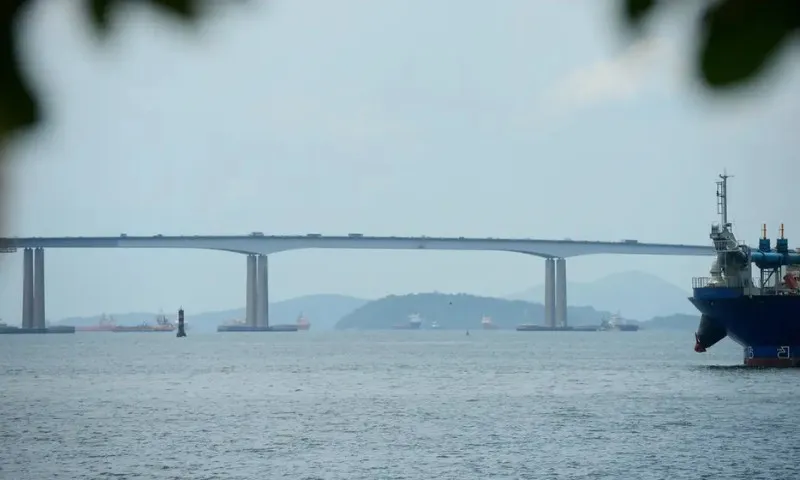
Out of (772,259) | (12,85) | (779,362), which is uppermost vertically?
(772,259)

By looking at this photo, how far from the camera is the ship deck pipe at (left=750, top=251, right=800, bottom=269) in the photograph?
72.1 m

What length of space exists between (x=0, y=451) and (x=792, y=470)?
895 inches

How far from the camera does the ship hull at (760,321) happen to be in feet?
222

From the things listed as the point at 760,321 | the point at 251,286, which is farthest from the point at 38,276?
the point at 760,321

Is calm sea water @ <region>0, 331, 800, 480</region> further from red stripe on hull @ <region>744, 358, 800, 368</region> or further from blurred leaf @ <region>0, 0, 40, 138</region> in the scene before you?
blurred leaf @ <region>0, 0, 40, 138</region>

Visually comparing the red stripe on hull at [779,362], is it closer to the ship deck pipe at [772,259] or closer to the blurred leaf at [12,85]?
the ship deck pipe at [772,259]

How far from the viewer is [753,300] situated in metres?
68.2

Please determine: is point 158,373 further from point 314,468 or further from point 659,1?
point 659,1

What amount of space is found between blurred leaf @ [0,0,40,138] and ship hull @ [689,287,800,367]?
68.7 metres

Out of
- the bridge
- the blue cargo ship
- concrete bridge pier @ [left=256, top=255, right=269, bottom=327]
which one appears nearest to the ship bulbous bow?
the blue cargo ship

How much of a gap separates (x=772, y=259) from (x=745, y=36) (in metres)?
73.7

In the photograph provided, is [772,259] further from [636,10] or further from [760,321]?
[636,10]

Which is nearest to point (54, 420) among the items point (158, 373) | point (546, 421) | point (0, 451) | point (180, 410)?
point (180, 410)

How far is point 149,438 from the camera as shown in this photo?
42.8m
